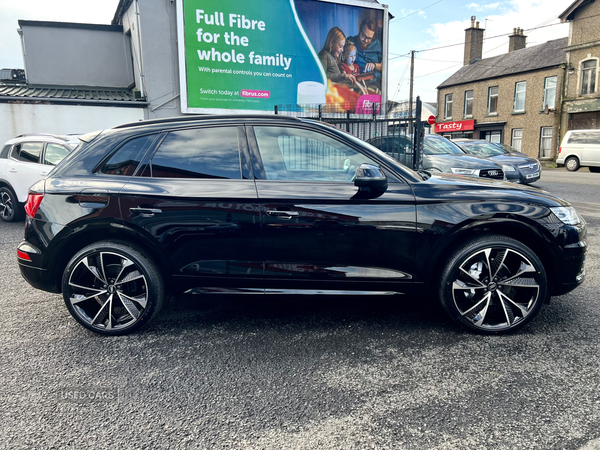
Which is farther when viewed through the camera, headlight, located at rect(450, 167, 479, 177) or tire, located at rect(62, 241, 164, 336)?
headlight, located at rect(450, 167, 479, 177)

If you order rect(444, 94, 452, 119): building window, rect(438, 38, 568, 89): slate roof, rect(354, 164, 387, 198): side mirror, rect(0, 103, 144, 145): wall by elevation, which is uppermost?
rect(438, 38, 568, 89): slate roof

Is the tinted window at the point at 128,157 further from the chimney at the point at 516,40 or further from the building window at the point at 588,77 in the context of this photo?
the chimney at the point at 516,40

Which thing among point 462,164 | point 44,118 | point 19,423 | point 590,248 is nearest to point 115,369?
point 19,423

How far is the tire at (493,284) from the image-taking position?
124 inches

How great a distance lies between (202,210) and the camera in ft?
10.4

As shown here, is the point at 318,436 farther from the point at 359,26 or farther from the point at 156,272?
the point at 359,26

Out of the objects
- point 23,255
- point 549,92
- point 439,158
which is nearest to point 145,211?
point 23,255

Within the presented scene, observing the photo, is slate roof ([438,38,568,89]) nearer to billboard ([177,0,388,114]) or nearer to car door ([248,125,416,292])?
billboard ([177,0,388,114])

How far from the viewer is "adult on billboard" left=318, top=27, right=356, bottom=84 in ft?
54.2

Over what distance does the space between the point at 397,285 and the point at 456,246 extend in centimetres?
54

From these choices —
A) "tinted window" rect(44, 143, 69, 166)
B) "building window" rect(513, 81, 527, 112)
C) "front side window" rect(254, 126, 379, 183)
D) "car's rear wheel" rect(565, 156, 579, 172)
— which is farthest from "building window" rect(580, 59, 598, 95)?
"front side window" rect(254, 126, 379, 183)

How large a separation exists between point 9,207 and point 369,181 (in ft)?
26.8

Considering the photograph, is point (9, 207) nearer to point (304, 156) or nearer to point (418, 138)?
point (304, 156)

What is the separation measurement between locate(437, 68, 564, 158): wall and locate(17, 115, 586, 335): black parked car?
101 ft
